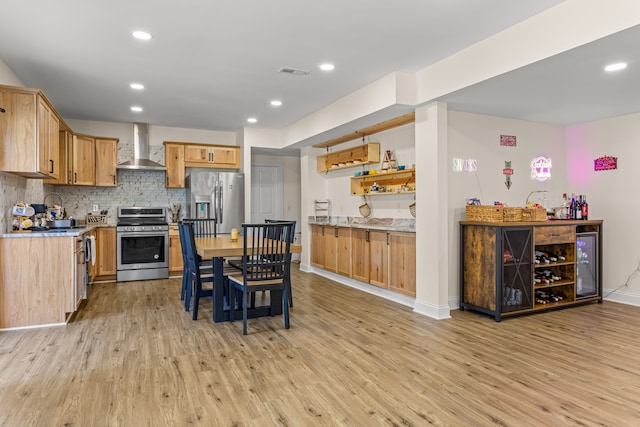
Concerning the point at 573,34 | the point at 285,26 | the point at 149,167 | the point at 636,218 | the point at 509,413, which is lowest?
the point at 509,413

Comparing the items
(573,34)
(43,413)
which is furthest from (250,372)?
(573,34)

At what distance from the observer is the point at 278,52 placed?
3727mm

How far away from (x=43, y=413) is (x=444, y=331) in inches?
123

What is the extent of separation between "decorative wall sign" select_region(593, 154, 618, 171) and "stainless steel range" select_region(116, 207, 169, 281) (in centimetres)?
627

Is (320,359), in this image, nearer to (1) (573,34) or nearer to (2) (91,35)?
(1) (573,34)

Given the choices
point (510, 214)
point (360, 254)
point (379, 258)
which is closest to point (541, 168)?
point (510, 214)

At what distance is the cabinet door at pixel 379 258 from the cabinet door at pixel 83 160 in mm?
4494

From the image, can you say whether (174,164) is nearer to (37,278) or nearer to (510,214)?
(37,278)

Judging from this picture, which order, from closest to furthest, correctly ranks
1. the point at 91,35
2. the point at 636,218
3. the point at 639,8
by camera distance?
the point at 639,8, the point at 91,35, the point at 636,218

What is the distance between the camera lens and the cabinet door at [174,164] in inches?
267

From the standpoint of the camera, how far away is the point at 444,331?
371 centimetres

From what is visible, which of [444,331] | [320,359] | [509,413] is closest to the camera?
[509,413]

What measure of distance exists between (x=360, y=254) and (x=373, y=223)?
55cm

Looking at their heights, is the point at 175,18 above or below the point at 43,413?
above
